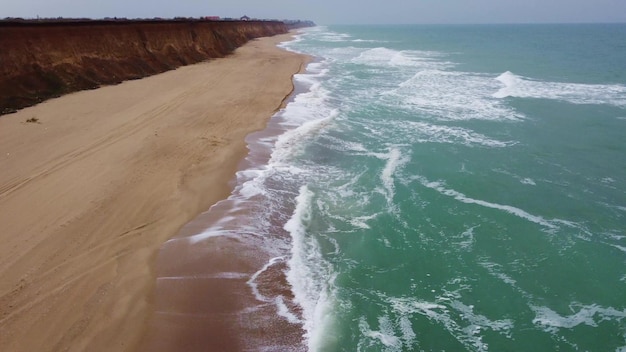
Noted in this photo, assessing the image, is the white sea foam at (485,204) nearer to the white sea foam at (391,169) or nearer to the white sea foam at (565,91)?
the white sea foam at (391,169)

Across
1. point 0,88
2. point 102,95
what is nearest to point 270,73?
point 102,95

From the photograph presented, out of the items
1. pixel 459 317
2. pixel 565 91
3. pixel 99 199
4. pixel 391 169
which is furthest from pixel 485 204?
pixel 565 91

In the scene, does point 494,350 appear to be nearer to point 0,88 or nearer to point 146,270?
point 146,270

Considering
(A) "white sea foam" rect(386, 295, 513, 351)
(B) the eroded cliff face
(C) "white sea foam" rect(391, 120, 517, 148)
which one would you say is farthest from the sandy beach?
(C) "white sea foam" rect(391, 120, 517, 148)

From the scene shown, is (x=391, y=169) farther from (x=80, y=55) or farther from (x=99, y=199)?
(x=80, y=55)

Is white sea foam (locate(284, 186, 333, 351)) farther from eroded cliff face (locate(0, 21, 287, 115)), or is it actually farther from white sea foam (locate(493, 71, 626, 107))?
white sea foam (locate(493, 71, 626, 107))

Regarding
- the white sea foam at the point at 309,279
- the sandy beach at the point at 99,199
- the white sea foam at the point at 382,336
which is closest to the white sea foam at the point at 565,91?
the sandy beach at the point at 99,199
